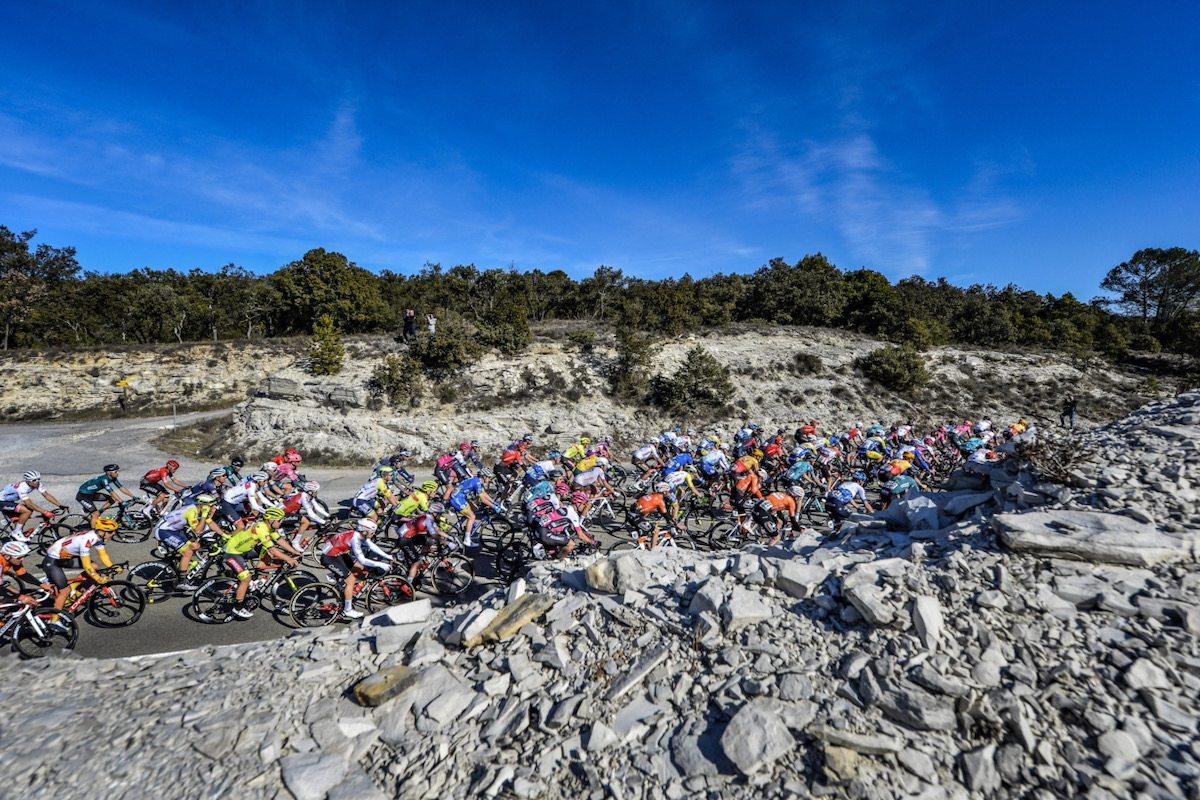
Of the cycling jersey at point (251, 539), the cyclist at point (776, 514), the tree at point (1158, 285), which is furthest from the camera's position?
the tree at point (1158, 285)

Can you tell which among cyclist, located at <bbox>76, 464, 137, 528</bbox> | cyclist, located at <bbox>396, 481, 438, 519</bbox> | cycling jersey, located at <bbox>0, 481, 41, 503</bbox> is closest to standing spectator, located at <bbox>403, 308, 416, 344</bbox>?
cyclist, located at <bbox>76, 464, 137, 528</bbox>

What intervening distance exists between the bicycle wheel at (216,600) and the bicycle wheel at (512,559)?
4544 millimetres

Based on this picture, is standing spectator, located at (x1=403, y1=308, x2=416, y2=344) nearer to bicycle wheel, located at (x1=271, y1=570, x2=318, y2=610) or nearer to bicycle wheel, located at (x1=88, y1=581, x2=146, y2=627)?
bicycle wheel, located at (x1=271, y1=570, x2=318, y2=610)

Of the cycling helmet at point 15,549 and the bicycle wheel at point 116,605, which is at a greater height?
the cycling helmet at point 15,549

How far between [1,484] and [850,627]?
2545cm

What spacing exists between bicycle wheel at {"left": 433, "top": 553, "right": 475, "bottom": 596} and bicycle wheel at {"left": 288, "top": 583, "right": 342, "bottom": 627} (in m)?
1.67

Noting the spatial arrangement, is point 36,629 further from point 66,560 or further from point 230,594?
point 230,594

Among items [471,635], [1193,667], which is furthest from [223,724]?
[1193,667]

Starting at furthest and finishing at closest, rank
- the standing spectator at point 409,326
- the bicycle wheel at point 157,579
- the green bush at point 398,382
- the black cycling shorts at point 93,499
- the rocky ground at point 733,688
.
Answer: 1. the standing spectator at point 409,326
2. the green bush at point 398,382
3. the black cycling shorts at point 93,499
4. the bicycle wheel at point 157,579
5. the rocky ground at point 733,688

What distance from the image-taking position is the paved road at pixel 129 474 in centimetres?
800

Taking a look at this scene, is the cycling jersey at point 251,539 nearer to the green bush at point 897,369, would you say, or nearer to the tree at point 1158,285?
the green bush at point 897,369

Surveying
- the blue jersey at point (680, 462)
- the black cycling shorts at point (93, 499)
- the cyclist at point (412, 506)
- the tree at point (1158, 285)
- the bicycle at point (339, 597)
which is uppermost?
the tree at point (1158, 285)

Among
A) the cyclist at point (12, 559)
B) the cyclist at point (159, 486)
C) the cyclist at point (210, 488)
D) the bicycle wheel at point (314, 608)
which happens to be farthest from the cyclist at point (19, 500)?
the bicycle wheel at point (314, 608)

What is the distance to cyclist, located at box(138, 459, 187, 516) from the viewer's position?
501 inches
